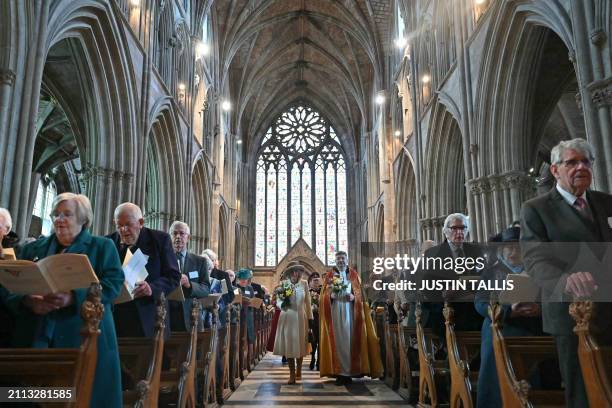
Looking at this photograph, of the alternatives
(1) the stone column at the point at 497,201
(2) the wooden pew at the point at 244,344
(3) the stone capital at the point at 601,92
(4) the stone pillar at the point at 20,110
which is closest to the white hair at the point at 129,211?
(4) the stone pillar at the point at 20,110

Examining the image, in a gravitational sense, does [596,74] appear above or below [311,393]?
above

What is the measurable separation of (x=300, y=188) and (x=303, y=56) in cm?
838

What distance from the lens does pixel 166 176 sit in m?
15.3

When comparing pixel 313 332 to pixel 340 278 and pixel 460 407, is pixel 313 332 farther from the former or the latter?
pixel 460 407

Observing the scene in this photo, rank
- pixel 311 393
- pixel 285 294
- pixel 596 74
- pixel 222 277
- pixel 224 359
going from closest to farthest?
pixel 224 359 → pixel 311 393 → pixel 596 74 → pixel 285 294 → pixel 222 277

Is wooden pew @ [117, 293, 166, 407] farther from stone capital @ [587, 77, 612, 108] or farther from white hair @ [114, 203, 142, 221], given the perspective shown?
stone capital @ [587, 77, 612, 108]

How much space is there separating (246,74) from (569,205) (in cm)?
2611

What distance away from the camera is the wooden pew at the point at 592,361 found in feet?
6.64

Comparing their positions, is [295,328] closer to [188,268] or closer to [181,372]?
[188,268]

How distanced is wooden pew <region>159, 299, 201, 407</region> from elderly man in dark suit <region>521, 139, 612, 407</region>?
2.55 meters

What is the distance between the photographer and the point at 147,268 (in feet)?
13.5

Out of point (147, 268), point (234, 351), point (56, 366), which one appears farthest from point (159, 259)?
point (234, 351)

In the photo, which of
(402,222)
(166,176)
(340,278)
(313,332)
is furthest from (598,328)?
(402,222)

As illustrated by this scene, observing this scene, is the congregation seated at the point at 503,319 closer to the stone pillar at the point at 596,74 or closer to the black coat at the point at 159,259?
the black coat at the point at 159,259
